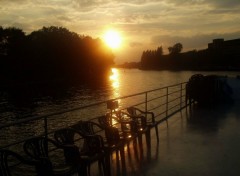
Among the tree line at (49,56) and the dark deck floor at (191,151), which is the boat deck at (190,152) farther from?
the tree line at (49,56)

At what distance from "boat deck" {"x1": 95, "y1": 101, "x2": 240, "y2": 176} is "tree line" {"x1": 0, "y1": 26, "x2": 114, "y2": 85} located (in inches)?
2873

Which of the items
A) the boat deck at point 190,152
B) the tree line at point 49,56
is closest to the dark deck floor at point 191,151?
the boat deck at point 190,152

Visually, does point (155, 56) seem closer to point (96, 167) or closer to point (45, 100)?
point (45, 100)

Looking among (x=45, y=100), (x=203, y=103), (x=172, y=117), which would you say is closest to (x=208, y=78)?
(x=203, y=103)

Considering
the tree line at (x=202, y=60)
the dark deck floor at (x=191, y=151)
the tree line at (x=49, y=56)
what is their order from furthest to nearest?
the tree line at (x=202, y=60) → the tree line at (x=49, y=56) → the dark deck floor at (x=191, y=151)

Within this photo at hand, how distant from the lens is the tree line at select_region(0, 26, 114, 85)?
76625 millimetres

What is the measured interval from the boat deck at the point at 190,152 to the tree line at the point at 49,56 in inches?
2873

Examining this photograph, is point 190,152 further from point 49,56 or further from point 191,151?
point 49,56

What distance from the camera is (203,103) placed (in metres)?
11.0

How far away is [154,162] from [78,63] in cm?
8958

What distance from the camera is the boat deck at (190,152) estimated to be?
182 inches

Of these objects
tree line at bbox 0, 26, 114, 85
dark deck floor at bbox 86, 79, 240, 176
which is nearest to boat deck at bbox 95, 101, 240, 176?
dark deck floor at bbox 86, 79, 240, 176

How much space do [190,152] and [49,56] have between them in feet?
268

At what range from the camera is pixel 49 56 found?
84.1 m
